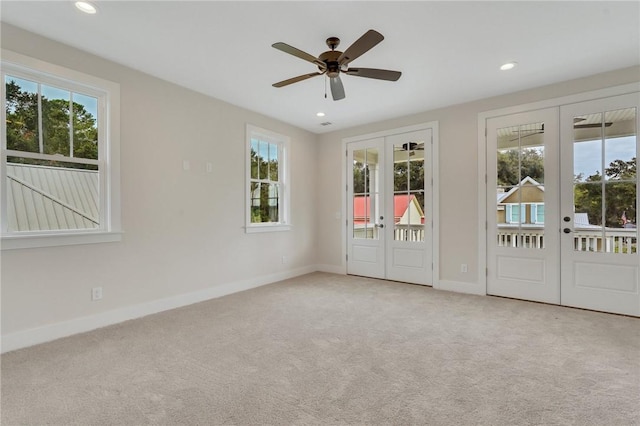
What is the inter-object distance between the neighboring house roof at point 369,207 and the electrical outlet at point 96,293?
3.78 meters

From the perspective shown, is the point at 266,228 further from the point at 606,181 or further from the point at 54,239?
the point at 606,181

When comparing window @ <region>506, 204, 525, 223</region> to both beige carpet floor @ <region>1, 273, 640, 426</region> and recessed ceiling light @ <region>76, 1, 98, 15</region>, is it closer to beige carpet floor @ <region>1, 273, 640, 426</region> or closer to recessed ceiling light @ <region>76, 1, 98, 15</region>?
beige carpet floor @ <region>1, 273, 640, 426</region>

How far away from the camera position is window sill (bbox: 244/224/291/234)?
4.61 m

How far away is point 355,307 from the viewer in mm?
3672

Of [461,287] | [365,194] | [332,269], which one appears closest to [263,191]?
[365,194]

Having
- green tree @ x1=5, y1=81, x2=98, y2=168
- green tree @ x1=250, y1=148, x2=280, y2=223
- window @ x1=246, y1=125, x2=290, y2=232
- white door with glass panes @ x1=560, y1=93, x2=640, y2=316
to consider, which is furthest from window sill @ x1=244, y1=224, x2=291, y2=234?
white door with glass panes @ x1=560, y1=93, x2=640, y2=316

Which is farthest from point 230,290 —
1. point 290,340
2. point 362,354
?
point 362,354

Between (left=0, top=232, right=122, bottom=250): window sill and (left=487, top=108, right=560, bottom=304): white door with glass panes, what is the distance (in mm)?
4570

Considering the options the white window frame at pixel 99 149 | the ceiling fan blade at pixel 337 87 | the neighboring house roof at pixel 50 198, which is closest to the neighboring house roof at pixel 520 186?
the ceiling fan blade at pixel 337 87

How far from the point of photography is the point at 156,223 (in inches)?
138

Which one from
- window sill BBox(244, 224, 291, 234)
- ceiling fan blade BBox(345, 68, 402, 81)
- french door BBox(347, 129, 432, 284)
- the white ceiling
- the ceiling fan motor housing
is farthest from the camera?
french door BBox(347, 129, 432, 284)

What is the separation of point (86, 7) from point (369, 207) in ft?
13.9

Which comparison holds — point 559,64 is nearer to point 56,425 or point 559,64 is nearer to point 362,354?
point 362,354

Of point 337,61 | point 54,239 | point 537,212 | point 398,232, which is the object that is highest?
point 337,61
